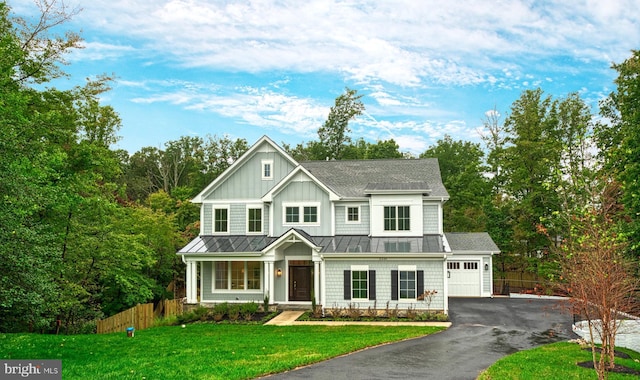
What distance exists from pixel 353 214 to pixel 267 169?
4887mm

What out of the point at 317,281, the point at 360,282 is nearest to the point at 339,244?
the point at 317,281

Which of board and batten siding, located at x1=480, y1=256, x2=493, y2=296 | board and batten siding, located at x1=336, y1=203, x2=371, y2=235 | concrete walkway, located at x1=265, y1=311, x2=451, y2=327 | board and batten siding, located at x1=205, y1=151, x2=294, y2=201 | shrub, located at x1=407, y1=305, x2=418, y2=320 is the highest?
board and batten siding, located at x1=205, y1=151, x2=294, y2=201

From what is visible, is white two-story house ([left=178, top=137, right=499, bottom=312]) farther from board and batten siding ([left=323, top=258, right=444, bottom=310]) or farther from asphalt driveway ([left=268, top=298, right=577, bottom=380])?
asphalt driveway ([left=268, top=298, right=577, bottom=380])

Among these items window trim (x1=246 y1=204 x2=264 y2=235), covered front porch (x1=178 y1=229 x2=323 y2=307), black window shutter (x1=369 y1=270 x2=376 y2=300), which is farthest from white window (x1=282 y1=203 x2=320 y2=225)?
black window shutter (x1=369 y1=270 x2=376 y2=300)

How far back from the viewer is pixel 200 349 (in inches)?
543

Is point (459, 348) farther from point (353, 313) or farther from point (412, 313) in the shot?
point (353, 313)

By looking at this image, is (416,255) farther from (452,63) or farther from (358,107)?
(358,107)

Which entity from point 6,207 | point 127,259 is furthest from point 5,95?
point 127,259

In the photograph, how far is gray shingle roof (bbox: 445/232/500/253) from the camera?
27219mm

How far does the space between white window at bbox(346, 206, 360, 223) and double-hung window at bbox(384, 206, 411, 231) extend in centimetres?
137

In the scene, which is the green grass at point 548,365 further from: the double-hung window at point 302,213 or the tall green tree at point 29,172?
the double-hung window at point 302,213

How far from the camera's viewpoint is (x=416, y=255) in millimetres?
20734

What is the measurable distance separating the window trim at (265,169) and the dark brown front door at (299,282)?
467 cm

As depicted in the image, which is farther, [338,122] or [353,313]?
[338,122]
